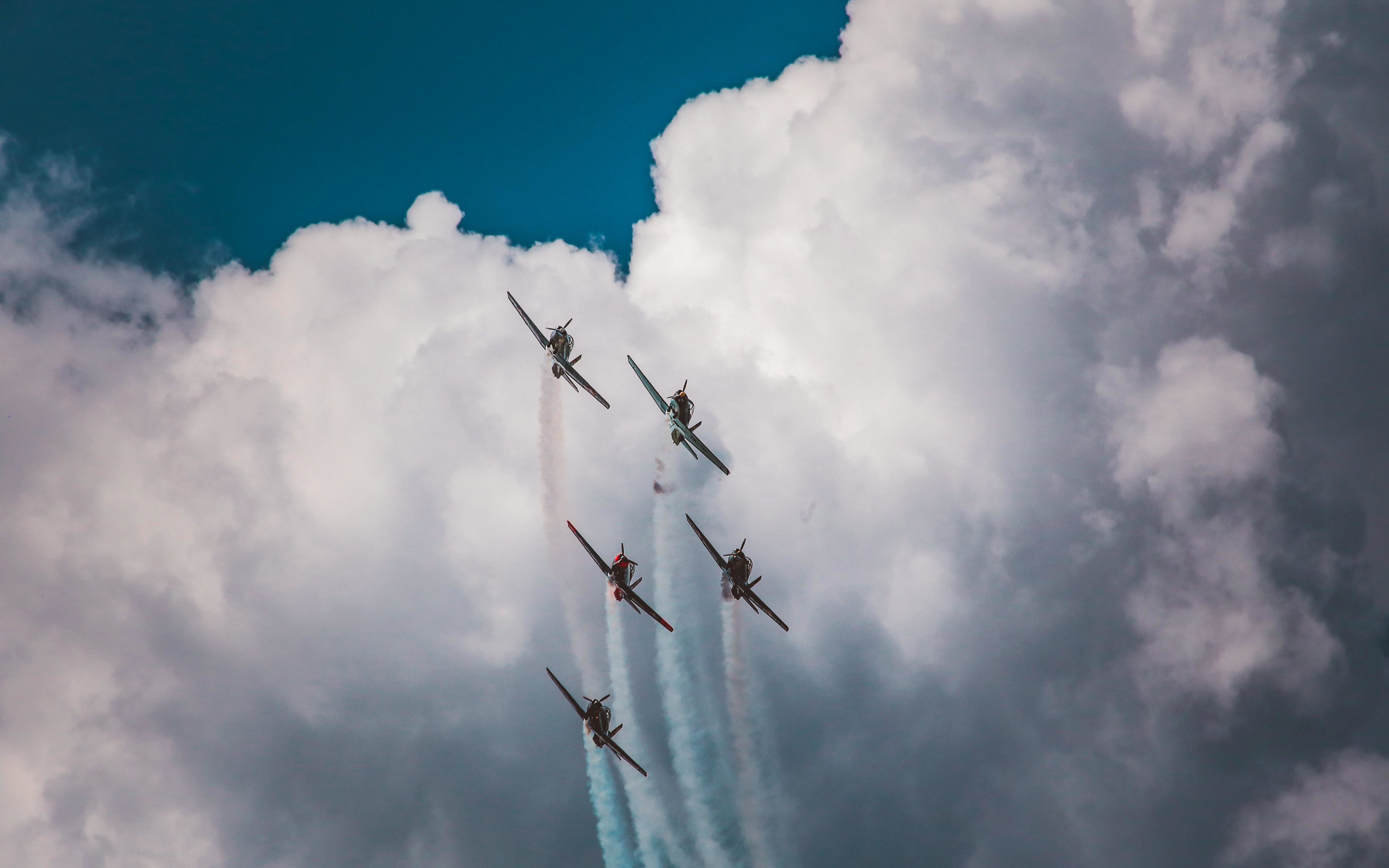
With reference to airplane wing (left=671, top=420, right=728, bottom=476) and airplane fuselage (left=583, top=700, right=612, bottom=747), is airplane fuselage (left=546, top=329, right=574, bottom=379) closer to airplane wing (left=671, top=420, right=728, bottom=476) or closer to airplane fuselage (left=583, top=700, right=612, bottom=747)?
airplane wing (left=671, top=420, right=728, bottom=476)

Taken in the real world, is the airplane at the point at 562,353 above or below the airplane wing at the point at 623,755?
above

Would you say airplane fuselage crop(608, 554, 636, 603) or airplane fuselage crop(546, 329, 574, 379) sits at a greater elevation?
airplane fuselage crop(546, 329, 574, 379)

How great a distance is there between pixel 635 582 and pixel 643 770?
3017 centimetres

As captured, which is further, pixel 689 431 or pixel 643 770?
pixel 643 770

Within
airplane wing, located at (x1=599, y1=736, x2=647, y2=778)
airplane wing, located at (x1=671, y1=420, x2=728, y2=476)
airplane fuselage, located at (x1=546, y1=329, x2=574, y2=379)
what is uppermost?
airplane fuselage, located at (x1=546, y1=329, x2=574, y2=379)

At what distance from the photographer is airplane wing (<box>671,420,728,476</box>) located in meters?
161

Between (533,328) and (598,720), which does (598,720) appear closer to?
(598,720)

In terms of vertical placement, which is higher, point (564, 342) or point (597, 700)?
point (564, 342)

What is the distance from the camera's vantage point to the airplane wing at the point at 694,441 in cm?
16112

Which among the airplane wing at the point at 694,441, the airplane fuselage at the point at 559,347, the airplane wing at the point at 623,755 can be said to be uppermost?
the airplane fuselage at the point at 559,347

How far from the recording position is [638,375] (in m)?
166

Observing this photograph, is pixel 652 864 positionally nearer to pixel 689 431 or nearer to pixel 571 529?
pixel 571 529

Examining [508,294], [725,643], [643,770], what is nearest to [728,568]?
[725,643]

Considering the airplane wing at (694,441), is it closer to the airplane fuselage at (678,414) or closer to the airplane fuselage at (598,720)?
the airplane fuselage at (678,414)
